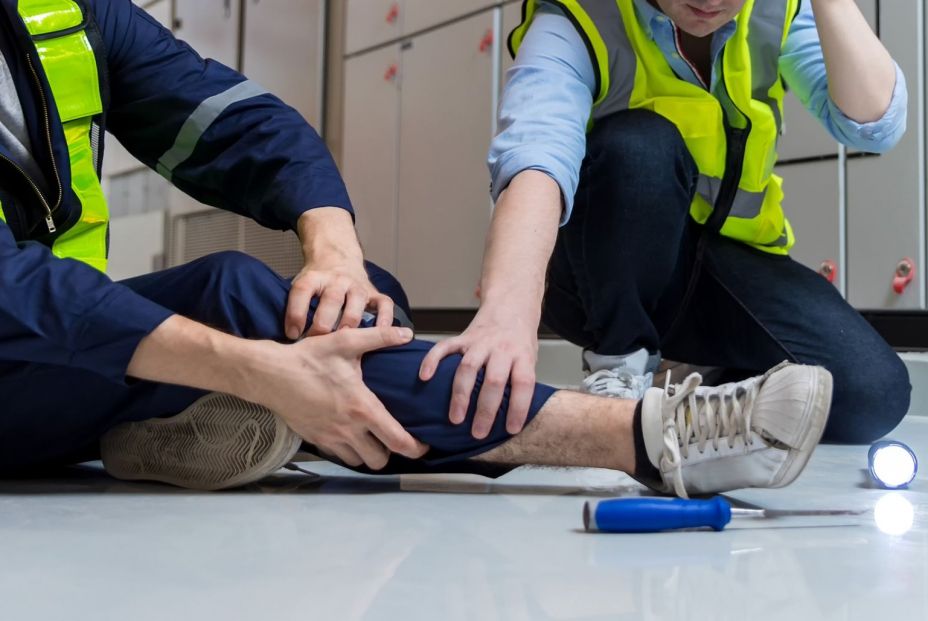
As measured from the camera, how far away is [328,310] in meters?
1.08

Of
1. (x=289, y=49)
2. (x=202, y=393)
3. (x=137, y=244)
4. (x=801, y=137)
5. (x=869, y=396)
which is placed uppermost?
(x=289, y=49)

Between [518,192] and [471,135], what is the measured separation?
9.45 feet

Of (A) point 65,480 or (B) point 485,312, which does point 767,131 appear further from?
(A) point 65,480

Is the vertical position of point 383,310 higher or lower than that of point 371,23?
lower

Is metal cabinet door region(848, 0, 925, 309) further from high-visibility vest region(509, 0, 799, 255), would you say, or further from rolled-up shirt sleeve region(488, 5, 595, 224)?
rolled-up shirt sleeve region(488, 5, 595, 224)

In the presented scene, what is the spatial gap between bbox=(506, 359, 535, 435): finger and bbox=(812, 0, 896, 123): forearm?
0.75 meters

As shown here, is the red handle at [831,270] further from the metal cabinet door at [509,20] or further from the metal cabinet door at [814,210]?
the metal cabinet door at [509,20]

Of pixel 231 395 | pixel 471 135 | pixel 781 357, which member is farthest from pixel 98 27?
pixel 471 135

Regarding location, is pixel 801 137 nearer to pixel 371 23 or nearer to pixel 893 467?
pixel 893 467

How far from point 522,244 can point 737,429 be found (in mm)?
353

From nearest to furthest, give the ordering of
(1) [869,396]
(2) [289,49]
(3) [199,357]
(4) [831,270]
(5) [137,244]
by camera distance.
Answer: (3) [199,357]
(1) [869,396]
(4) [831,270]
(2) [289,49]
(5) [137,244]

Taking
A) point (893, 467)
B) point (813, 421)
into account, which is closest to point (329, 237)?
point (813, 421)

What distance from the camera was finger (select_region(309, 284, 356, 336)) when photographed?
3.51ft

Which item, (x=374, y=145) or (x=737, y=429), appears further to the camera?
(x=374, y=145)
